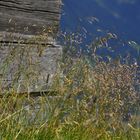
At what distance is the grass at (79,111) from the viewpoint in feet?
11.0

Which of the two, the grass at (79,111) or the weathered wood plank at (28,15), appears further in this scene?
the weathered wood plank at (28,15)

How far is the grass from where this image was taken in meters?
3.35

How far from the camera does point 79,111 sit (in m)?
3.55

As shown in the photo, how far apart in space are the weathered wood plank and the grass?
649 millimetres

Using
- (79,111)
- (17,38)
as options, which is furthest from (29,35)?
(79,111)

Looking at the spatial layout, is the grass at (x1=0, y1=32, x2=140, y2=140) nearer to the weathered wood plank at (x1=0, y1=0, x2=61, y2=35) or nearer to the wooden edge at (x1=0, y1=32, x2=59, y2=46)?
the wooden edge at (x1=0, y1=32, x2=59, y2=46)

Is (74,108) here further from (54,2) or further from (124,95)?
(54,2)

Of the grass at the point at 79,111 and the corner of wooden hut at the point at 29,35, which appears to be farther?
the corner of wooden hut at the point at 29,35

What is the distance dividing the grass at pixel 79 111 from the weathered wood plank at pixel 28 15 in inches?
25.6

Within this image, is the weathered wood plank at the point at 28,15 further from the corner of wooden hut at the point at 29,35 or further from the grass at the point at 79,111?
the grass at the point at 79,111

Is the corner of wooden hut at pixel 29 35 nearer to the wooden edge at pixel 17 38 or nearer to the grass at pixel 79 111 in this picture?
the wooden edge at pixel 17 38

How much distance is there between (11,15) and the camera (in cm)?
434

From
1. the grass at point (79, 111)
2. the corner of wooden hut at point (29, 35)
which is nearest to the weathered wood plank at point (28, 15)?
the corner of wooden hut at point (29, 35)

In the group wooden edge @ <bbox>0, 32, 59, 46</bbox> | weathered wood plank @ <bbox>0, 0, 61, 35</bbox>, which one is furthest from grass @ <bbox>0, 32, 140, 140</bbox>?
weathered wood plank @ <bbox>0, 0, 61, 35</bbox>
